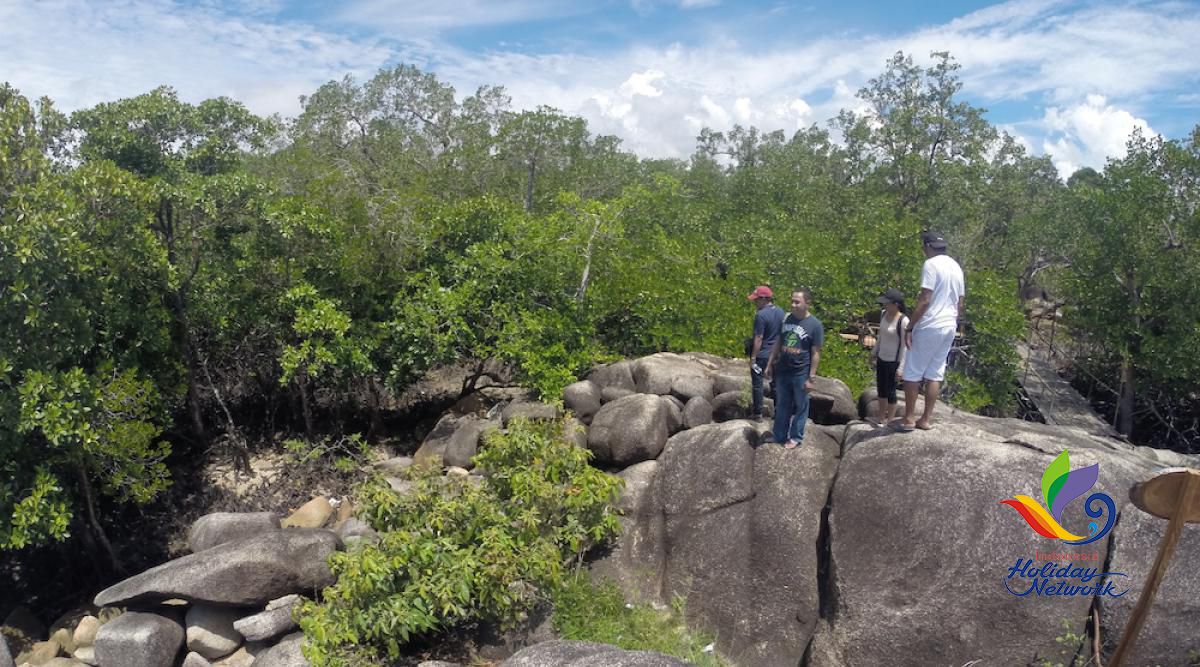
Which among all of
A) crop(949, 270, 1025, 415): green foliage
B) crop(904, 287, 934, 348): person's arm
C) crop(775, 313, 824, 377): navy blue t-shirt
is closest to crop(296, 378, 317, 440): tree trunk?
crop(775, 313, 824, 377): navy blue t-shirt

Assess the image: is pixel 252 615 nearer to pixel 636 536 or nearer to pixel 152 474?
pixel 152 474

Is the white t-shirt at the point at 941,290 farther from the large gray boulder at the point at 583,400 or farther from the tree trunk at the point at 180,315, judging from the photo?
the tree trunk at the point at 180,315

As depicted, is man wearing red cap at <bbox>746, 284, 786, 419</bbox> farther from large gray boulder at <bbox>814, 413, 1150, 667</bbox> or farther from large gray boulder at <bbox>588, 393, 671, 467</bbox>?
large gray boulder at <bbox>814, 413, 1150, 667</bbox>

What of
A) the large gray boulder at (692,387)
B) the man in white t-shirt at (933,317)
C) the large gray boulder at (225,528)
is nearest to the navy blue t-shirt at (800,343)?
the man in white t-shirt at (933,317)

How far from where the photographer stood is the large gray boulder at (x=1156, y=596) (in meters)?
7.04

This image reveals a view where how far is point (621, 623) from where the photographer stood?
819 centimetres

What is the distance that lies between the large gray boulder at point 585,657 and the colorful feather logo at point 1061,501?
386cm

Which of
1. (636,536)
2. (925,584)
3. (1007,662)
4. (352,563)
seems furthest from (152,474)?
A: (1007,662)

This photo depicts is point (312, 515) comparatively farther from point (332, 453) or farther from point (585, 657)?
point (585, 657)

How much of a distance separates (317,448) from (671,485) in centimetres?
644

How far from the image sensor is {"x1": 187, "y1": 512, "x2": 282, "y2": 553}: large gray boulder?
10344 mm

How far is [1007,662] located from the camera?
286 inches

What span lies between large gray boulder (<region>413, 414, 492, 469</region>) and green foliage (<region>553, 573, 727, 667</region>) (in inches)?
148

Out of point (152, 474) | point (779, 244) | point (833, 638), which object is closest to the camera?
point (833, 638)
